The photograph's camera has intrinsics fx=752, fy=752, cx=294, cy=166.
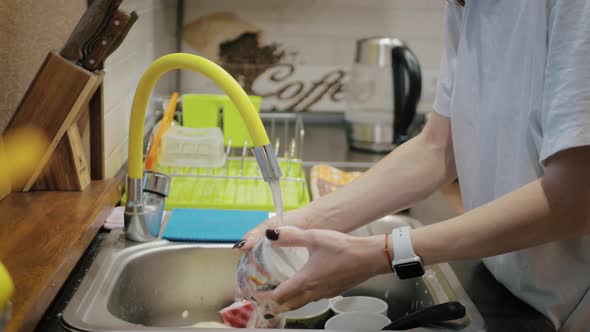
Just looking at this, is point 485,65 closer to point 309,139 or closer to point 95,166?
point 95,166

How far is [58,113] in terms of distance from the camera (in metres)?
1.20

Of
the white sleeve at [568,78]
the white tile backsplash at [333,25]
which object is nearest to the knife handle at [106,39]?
the white sleeve at [568,78]

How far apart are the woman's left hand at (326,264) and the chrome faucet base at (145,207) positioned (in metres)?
0.39

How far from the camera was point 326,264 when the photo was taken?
37.9 inches

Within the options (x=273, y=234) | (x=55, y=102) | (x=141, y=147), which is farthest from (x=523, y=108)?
(x=55, y=102)

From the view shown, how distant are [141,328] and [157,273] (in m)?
0.38

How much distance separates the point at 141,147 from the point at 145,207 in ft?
0.46

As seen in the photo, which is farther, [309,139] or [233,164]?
[309,139]

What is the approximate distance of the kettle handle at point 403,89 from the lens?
226 cm

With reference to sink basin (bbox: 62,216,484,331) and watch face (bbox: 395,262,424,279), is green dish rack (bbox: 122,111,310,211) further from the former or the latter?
watch face (bbox: 395,262,424,279)

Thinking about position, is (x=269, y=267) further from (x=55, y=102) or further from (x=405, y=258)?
(x=55, y=102)

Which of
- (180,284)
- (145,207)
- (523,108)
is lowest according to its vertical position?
(180,284)

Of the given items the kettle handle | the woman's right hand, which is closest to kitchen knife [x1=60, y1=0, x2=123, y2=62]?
the woman's right hand

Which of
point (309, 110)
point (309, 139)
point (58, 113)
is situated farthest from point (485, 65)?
point (309, 110)
